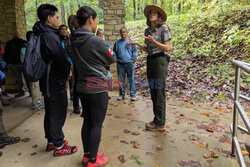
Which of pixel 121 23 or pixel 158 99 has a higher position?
pixel 121 23

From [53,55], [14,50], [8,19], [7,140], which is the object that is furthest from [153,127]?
[8,19]

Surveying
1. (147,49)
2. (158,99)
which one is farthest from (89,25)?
(158,99)

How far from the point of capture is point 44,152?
2.78m

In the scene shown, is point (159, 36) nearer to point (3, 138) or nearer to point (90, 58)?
point (90, 58)

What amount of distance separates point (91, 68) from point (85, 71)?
9cm

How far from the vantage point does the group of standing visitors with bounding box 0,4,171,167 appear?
6.67ft

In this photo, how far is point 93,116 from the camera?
213 centimetres

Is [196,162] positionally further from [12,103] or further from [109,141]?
[12,103]

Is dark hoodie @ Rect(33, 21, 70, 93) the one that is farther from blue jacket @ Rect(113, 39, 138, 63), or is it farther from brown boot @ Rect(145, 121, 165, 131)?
blue jacket @ Rect(113, 39, 138, 63)

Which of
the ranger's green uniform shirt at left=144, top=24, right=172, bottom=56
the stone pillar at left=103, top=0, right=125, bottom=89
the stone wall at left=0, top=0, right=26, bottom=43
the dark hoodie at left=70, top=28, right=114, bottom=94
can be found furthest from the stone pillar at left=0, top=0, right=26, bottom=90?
the dark hoodie at left=70, top=28, right=114, bottom=94

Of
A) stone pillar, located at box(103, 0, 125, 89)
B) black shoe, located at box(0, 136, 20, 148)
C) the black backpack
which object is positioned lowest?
black shoe, located at box(0, 136, 20, 148)

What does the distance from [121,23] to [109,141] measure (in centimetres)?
482

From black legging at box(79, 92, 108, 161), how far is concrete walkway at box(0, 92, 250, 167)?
477mm

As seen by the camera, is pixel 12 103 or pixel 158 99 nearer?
pixel 158 99
